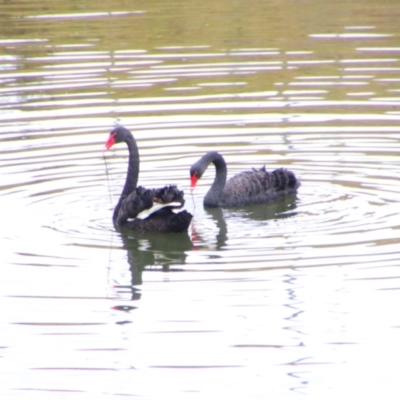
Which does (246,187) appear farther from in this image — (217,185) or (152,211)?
(152,211)

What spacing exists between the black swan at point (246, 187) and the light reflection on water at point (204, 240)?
0.43 feet

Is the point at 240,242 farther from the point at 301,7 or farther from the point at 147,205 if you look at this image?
the point at 301,7

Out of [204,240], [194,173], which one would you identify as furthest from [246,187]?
[204,240]

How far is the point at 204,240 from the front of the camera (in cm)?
891

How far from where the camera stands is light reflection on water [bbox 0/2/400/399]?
6.21 metres

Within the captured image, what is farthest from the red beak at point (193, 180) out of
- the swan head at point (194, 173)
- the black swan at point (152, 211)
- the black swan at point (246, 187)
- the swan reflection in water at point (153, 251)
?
the swan reflection in water at point (153, 251)

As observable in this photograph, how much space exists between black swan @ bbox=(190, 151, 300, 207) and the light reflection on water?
13 centimetres

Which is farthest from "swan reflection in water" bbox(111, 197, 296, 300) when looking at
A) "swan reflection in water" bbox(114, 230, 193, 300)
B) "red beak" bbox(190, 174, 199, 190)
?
"red beak" bbox(190, 174, 199, 190)

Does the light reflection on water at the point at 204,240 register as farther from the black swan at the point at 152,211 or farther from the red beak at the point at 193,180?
the red beak at the point at 193,180

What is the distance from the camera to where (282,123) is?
42.8ft

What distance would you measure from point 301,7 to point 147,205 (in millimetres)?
13035

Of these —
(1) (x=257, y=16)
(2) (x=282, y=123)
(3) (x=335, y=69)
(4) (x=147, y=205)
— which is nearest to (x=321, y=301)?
(4) (x=147, y=205)

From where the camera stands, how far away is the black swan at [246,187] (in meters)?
10.1

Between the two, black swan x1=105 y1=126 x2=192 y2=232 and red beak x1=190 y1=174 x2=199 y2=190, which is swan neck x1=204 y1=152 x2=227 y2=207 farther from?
black swan x1=105 y1=126 x2=192 y2=232
